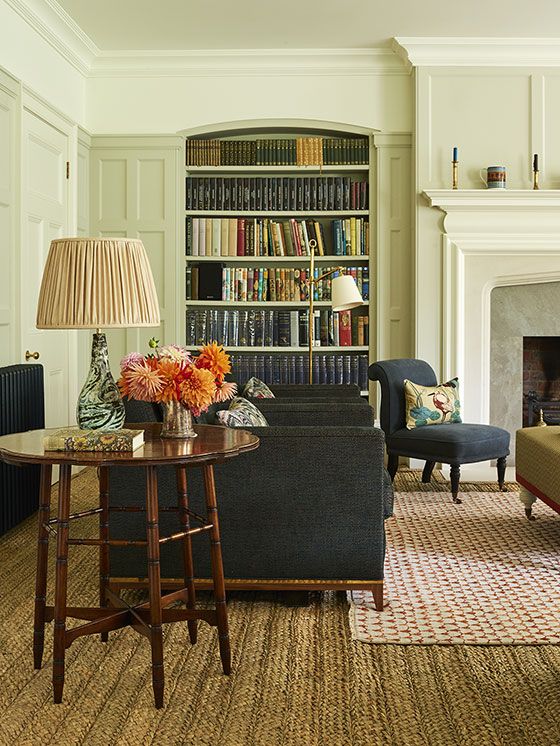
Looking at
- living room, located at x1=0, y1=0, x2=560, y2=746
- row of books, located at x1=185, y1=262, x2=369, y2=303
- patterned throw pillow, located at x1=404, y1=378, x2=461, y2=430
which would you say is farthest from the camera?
row of books, located at x1=185, y1=262, x2=369, y2=303

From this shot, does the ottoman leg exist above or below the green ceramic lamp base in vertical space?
below

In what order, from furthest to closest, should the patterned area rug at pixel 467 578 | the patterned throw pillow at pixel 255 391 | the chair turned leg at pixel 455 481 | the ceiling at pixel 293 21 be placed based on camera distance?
the ceiling at pixel 293 21
the chair turned leg at pixel 455 481
the patterned throw pillow at pixel 255 391
the patterned area rug at pixel 467 578

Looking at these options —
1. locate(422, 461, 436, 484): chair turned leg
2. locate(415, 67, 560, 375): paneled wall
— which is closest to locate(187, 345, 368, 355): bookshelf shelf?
locate(415, 67, 560, 375): paneled wall

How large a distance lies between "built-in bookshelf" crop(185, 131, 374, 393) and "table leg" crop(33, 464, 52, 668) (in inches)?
164

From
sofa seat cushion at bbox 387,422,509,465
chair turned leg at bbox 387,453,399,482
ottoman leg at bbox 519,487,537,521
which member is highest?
sofa seat cushion at bbox 387,422,509,465

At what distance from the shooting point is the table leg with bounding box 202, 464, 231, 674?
281 centimetres

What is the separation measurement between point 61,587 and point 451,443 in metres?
3.28

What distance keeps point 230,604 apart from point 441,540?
1466 millimetres

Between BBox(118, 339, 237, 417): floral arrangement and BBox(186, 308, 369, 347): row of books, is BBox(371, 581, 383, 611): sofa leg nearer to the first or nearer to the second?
BBox(118, 339, 237, 417): floral arrangement

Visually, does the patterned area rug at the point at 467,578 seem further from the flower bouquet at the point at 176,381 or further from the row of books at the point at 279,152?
the row of books at the point at 279,152

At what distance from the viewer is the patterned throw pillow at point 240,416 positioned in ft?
11.9

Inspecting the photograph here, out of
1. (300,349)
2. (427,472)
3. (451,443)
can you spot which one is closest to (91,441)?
(451,443)

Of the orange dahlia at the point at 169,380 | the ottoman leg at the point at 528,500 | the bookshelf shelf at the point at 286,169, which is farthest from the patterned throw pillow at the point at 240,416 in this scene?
the bookshelf shelf at the point at 286,169

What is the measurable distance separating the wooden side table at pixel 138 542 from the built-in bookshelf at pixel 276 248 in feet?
12.7
